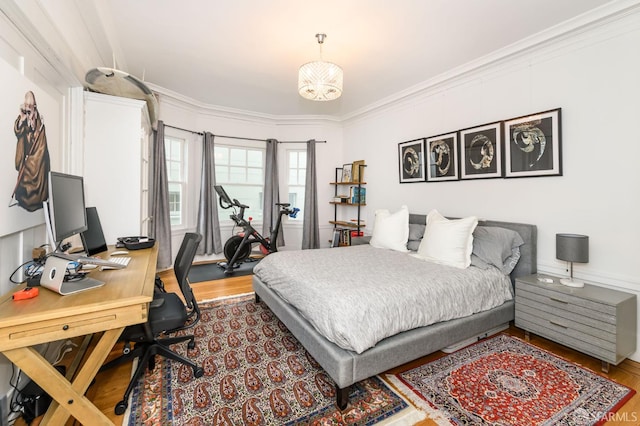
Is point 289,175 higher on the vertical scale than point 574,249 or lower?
higher

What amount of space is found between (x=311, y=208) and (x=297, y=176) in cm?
76

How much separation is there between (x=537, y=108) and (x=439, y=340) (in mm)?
2434

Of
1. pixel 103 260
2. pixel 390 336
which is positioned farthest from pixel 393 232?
pixel 103 260

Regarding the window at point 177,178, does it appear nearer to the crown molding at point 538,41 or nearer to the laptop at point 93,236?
the laptop at point 93,236

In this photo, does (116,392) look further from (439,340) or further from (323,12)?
(323,12)

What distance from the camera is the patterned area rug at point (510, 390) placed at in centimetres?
162

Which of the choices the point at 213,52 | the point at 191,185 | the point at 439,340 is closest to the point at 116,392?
the point at 439,340

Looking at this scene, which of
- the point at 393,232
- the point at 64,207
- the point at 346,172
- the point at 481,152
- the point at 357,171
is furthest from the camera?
the point at 346,172

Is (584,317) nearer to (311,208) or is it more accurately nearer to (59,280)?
(59,280)

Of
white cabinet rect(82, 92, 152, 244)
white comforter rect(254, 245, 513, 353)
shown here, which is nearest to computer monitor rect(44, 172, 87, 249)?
white cabinet rect(82, 92, 152, 244)

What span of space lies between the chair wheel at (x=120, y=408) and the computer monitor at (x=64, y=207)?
0.99 metres

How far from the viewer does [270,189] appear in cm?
535

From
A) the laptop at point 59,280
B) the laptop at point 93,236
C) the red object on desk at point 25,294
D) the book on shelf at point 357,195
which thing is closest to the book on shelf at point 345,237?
the book on shelf at point 357,195

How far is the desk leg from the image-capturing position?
1159mm
